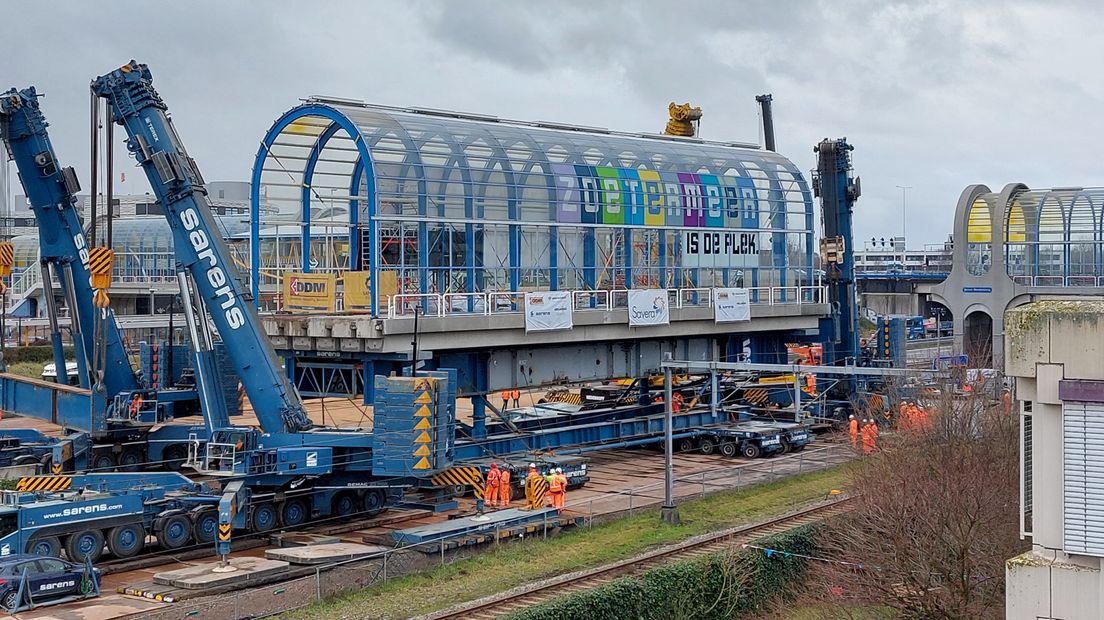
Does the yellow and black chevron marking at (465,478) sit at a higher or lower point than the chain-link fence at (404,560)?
higher

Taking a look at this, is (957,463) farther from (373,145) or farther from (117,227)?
(117,227)

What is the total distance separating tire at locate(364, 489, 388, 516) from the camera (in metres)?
30.2

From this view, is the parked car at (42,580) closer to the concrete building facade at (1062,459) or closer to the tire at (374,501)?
the tire at (374,501)

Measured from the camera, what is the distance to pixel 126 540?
25.2 m

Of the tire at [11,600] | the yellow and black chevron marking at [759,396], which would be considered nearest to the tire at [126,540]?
the tire at [11,600]

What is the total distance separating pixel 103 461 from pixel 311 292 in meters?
7.19

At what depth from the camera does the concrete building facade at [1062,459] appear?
14.3 metres

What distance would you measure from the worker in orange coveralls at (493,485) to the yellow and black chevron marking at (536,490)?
3.30ft

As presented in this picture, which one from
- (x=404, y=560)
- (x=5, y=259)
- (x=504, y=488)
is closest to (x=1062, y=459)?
(x=404, y=560)

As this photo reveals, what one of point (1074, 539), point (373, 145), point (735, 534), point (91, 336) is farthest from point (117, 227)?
point (1074, 539)

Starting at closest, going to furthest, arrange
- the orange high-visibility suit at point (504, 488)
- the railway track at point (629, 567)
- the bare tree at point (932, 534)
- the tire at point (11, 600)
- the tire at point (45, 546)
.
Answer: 1. the tire at point (11, 600)
2. the railway track at point (629, 567)
3. the bare tree at point (932, 534)
4. the tire at point (45, 546)
5. the orange high-visibility suit at point (504, 488)

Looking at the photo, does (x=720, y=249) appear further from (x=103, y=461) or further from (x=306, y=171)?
(x=103, y=461)

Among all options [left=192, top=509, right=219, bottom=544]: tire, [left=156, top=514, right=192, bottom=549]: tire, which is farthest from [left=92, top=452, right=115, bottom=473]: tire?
[left=156, top=514, right=192, bottom=549]: tire

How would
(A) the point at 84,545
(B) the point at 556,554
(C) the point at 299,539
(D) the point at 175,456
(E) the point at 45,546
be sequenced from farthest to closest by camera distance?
(D) the point at 175,456 < (C) the point at 299,539 < (B) the point at 556,554 < (A) the point at 84,545 < (E) the point at 45,546
